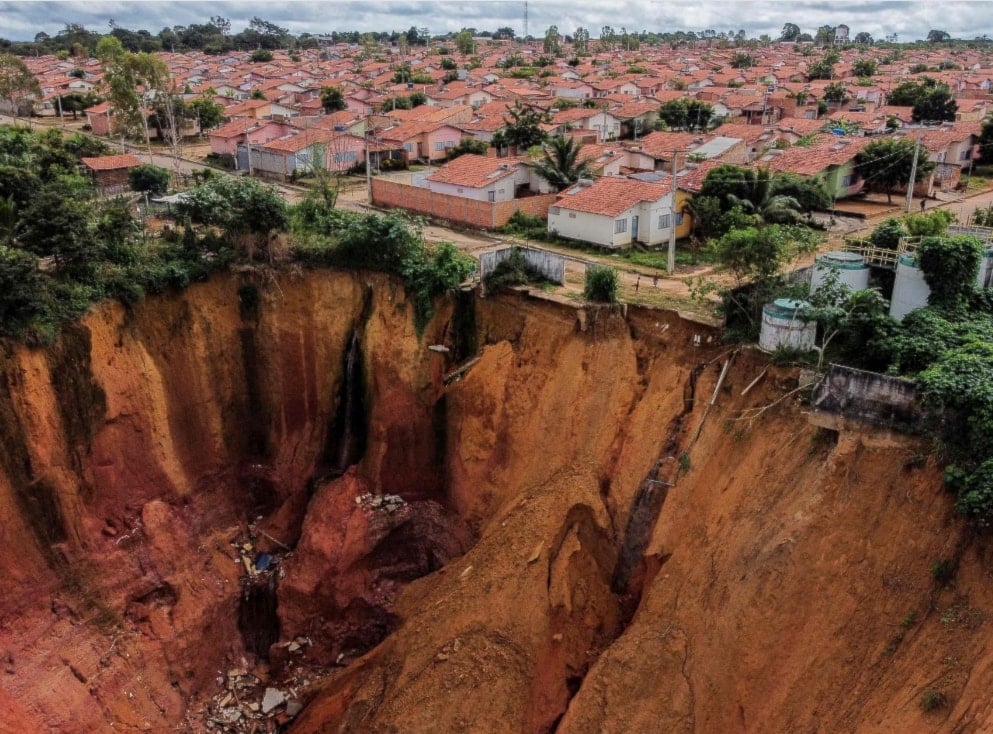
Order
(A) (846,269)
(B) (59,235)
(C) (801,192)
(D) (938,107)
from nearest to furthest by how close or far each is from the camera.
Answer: (A) (846,269) → (B) (59,235) → (C) (801,192) → (D) (938,107)

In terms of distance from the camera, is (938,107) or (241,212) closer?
(241,212)

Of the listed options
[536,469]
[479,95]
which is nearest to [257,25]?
[479,95]

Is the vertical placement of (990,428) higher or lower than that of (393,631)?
higher

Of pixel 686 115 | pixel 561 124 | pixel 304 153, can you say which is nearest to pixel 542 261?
pixel 304 153

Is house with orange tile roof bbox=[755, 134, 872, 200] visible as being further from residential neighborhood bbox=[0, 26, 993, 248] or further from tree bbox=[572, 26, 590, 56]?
tree bbox=[572, 26, 590, 56]

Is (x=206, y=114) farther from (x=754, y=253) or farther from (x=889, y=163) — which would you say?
(x=754, y=253)

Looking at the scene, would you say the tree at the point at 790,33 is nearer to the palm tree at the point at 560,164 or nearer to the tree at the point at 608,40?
the tree at the point at 608,40

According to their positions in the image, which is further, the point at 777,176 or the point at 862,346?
the point at 777,176

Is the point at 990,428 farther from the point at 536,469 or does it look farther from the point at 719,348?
the point at 536,469
